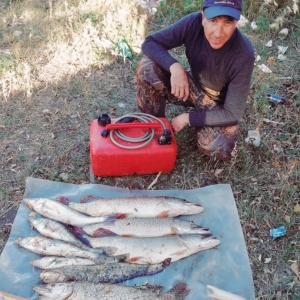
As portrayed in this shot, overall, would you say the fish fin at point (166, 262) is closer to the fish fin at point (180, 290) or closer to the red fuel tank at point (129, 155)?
the fish fin at point (180, 290)

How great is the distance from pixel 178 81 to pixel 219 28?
557 mm

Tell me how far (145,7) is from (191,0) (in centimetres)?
60

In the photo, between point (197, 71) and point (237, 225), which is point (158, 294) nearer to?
point (237, 225)

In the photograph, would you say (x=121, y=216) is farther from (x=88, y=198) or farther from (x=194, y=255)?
(x=194, y=255)

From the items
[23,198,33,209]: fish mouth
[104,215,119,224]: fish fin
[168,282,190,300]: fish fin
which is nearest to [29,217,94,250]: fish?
[23,198,33,209]: fish mouth

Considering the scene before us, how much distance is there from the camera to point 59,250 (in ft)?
8.76

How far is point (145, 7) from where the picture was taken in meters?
5.45

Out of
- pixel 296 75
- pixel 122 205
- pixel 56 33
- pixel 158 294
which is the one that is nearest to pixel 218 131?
pixel 122 205

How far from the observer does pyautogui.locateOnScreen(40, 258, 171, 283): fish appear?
2529mm

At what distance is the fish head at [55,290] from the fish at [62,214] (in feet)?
1.63

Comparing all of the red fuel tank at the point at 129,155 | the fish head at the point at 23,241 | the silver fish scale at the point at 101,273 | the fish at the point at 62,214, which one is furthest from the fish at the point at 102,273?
the red fuel tank at the point at 129,155

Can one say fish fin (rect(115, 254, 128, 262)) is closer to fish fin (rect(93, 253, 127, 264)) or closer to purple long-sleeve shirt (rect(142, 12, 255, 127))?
fish fin (rect(93, 253, 127, 264))

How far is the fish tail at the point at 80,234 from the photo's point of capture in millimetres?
2754

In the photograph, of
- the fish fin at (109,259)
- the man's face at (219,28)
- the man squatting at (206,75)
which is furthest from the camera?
the man squatting at (206,75)
